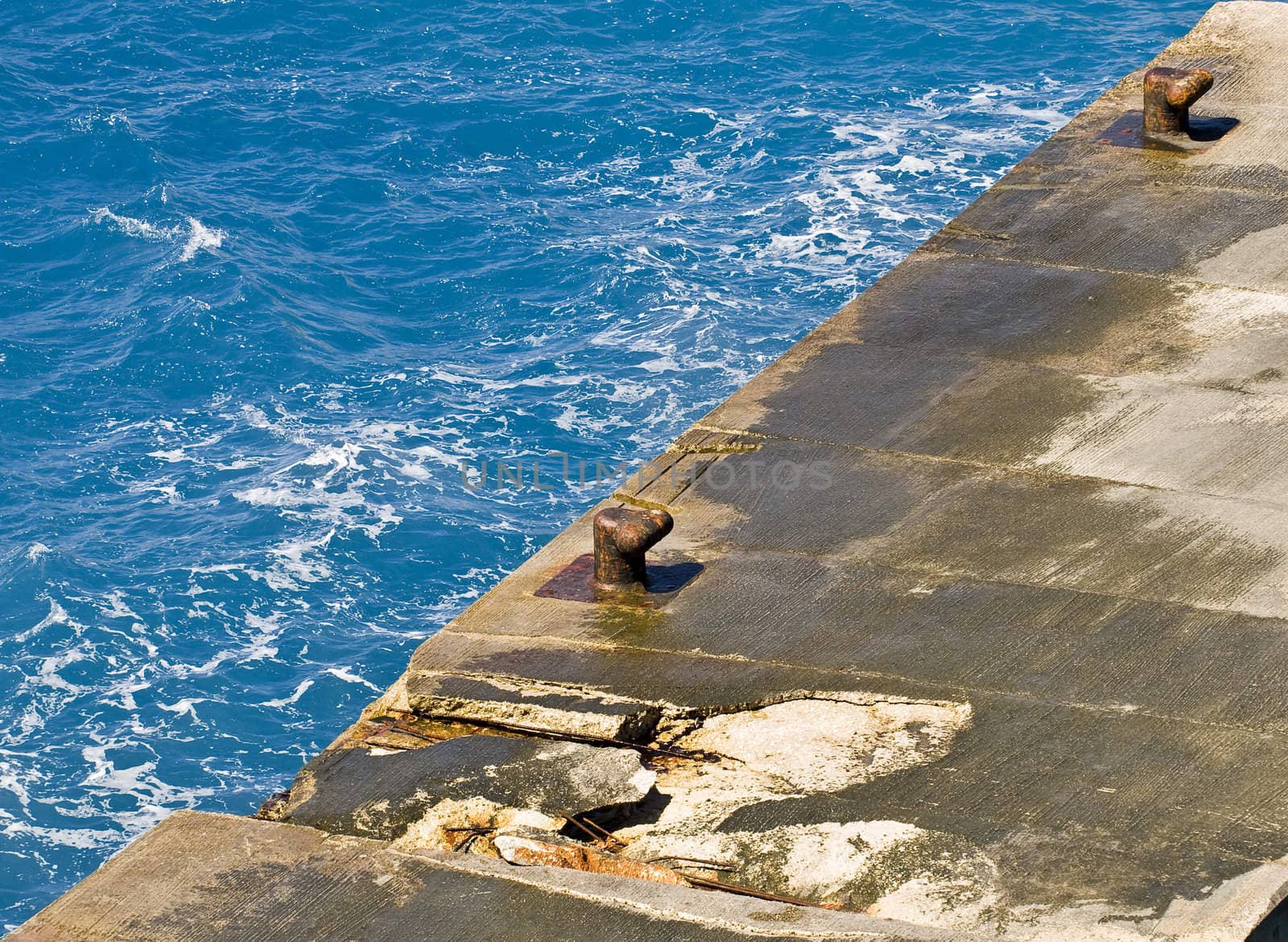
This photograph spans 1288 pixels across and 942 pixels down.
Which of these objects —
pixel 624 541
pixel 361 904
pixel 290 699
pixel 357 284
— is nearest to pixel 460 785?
pixel 361 904

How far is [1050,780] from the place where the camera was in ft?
17.1

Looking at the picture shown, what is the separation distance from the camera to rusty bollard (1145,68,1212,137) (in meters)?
10.2

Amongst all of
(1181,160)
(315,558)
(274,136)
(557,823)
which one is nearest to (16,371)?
(315,558)

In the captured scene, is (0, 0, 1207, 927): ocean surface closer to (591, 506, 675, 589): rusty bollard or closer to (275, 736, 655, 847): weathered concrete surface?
(591, 506, 675, 589): rusty bollard

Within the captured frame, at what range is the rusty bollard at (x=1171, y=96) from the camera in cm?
1016

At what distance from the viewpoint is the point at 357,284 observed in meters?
20.6

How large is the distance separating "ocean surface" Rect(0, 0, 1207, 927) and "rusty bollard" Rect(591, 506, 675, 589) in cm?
723

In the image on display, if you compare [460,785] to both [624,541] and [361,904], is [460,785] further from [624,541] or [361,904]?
[624,541]

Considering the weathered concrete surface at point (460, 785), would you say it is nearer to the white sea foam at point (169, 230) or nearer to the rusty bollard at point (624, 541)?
the rusty bollard at point (624, 541)

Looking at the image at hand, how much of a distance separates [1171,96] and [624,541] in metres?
5.97

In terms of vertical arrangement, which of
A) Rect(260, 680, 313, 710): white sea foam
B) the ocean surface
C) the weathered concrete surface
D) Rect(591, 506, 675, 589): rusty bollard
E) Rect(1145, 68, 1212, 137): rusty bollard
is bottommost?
Rect(260, 680, 313, 710): white sea foam

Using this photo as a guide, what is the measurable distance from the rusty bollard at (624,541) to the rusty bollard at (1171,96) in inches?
224

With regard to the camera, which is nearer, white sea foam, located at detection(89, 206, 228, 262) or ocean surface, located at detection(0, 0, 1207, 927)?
ocean surface, located at detection(0, 0, 1207, 927)

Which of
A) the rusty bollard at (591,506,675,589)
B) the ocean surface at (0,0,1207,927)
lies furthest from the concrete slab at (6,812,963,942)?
the ocean surface at (0,0,1207,927)
